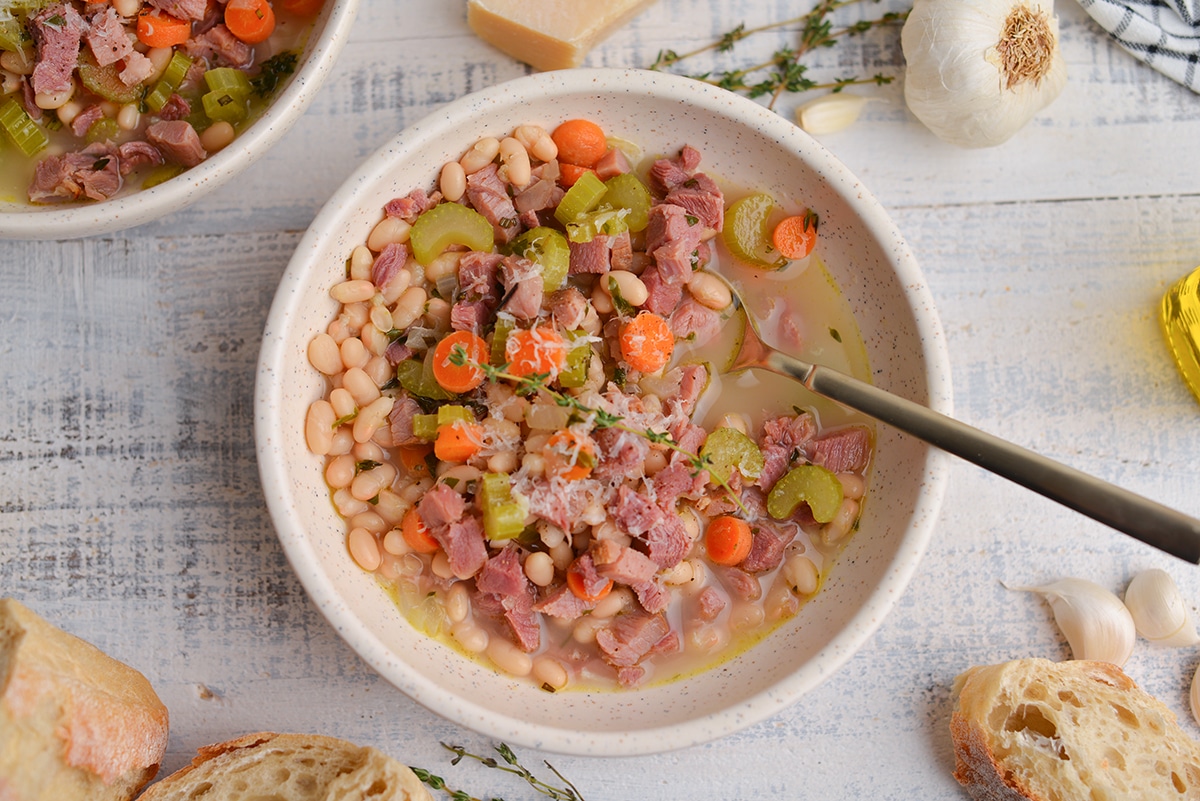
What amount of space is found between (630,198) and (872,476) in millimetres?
1003

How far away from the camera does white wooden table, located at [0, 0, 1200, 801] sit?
2.55 meters

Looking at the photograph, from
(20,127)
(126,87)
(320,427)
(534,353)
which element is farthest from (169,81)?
(534,353)

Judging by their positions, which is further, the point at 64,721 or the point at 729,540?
the point at 729,540

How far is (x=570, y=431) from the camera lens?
2.12 m

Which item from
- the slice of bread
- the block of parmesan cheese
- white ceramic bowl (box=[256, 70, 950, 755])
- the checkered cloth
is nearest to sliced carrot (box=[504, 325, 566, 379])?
white ceramic bowl (box=[256, 70, 950, 755])

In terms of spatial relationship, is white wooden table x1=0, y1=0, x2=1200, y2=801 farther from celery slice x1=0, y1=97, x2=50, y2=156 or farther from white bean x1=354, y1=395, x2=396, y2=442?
white bean x1=354, y1=395, x2=396, y2=442

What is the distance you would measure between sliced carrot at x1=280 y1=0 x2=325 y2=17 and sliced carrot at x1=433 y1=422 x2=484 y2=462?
4.22ft

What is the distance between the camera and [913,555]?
216 cm

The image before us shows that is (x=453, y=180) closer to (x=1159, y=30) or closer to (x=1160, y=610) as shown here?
(x=1159, y=30)

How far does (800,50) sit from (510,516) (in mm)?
1688

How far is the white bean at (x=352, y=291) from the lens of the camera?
2.24 meters

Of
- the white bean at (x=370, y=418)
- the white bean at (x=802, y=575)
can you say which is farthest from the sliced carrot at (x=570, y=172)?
the white bean at (x=802, y=575)

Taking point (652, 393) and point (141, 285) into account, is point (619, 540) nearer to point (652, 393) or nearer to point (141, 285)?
point (652, 393)

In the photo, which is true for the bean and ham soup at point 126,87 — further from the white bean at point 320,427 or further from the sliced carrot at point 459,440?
the sliced carrot at point 459,440
